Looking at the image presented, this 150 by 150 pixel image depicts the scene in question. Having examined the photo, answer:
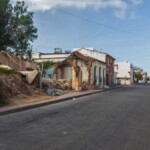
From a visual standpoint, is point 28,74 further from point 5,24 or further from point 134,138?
point 134,138

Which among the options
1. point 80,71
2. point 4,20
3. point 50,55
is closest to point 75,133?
point 4,20

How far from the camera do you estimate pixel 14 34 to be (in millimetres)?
40688

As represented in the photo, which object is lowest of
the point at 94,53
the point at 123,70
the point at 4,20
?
the point at 123,70

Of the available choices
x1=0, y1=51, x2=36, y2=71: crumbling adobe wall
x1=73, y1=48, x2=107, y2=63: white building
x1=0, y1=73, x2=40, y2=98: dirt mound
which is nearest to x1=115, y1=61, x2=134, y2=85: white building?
x1=73, y1=48, x2=107, y2=63: white building

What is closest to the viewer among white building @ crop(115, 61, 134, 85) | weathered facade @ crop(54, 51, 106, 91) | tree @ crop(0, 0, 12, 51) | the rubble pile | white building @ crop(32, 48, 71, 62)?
the rubble pile

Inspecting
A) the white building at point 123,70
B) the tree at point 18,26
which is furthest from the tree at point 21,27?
the white building at point 123,70

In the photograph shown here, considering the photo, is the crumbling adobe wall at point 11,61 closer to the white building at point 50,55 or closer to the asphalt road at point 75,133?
the asphalt road at point 75,133

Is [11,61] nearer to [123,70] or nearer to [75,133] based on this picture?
[75,133]

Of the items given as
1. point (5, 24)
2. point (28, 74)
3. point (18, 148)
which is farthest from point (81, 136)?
point (5, 24)

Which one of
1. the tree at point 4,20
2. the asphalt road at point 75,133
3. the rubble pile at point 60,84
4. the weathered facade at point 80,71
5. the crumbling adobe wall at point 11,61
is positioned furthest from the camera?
the weathered facade at point 80,71

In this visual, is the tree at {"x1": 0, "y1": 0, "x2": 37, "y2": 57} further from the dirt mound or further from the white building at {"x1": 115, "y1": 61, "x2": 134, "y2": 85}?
the white building at {"x1": 115, "y1": 61, "x2": 134, "y2": 85}

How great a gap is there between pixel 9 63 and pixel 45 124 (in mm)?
20644

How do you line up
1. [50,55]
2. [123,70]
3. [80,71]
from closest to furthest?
[80,71]
[50,55]
[123,70]

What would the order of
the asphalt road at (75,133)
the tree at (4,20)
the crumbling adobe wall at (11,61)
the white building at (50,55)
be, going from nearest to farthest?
the asphalt road at (75,133), the crumbling adobe wall at (11,61), the tree at (4,20), the white building at (50,55)
